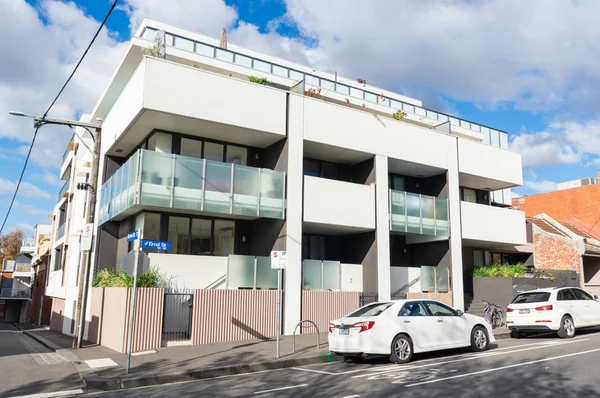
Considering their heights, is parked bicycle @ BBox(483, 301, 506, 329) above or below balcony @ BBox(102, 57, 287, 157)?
below

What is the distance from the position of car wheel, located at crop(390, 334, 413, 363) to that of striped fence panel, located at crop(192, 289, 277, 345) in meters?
6.28

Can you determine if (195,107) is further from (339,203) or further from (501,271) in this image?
(501,271)

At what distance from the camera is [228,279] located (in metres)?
17.2

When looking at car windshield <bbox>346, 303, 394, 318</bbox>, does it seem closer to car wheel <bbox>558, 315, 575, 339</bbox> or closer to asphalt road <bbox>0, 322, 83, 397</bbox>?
asphalt road <bbox>0, 322, 83, 397</bbox>

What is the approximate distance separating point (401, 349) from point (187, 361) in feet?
16.8

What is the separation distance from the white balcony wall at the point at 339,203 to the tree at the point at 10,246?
250 feet

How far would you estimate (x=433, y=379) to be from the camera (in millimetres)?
9391

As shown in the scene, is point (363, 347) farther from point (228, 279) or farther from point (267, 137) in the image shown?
point (267, 137)

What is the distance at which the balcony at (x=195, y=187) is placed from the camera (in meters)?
16.4

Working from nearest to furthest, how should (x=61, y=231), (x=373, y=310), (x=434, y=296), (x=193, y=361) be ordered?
(x=193, y=361) → (x=373, y=310) → (x=434, y=296) → (x=61, y=231)

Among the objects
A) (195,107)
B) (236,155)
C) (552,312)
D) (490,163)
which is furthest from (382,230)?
(195,107)

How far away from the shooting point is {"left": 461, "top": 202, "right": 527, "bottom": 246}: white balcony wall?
2397 centimetres

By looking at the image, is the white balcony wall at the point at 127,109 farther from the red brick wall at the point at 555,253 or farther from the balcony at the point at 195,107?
the red brick wall at the point at 555,253

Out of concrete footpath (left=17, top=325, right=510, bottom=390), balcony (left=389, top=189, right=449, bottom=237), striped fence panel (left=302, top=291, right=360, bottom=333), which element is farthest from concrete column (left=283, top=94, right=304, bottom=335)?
balcony (left=389, top=189, right=449, bottom=237)
